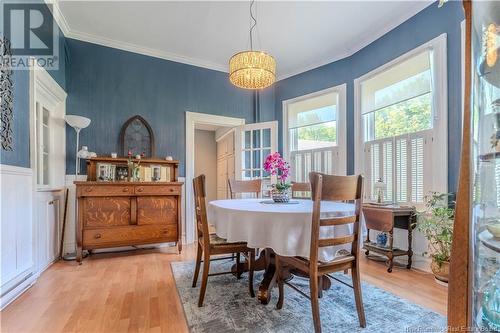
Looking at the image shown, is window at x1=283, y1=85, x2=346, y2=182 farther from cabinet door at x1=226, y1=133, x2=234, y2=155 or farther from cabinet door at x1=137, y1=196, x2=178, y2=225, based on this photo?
cabinet door at x1=137, y1=196, x2=178, y2=225

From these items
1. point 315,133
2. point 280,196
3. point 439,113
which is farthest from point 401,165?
point 280,196

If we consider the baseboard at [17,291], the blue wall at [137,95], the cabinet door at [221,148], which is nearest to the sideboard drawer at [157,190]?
the blue wall at [137,95]

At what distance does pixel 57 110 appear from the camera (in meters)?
3.23

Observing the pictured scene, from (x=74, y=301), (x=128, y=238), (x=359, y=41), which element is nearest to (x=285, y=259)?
(x=74, y=301)

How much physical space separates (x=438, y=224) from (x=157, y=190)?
3055mm

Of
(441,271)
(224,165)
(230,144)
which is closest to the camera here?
(441,271)

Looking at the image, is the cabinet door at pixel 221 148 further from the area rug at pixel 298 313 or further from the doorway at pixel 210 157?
the area rug at pixel 298 313

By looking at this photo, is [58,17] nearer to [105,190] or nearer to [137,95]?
[137,95]

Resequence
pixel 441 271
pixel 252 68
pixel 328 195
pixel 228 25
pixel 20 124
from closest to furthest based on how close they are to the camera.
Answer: pixel 328 195, pixel 20 124, pixel 441 271, pixel 252 68, pixel 228 25

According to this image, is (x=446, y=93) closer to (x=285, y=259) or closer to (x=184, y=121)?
(x=285, y=259)

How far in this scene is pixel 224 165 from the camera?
20.2ft

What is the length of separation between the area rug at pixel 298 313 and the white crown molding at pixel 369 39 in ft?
9.44

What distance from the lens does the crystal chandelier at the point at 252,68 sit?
2.57 metres

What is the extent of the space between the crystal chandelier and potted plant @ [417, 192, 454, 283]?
2037mm
